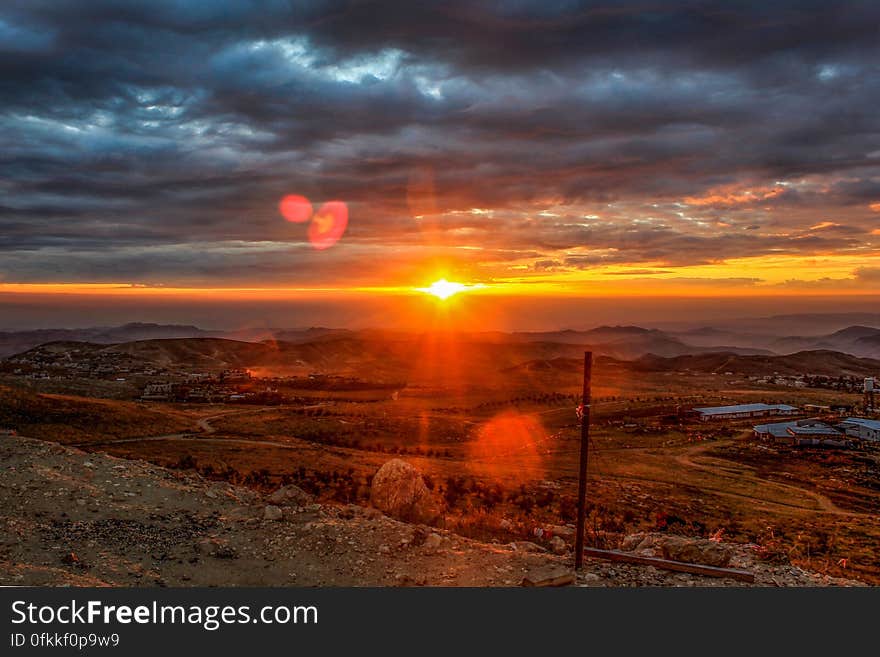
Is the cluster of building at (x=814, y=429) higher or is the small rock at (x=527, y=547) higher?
the small rock at (x=527, y=547)

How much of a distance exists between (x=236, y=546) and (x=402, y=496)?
7.00m

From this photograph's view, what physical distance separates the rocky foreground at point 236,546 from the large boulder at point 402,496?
3.00 meters

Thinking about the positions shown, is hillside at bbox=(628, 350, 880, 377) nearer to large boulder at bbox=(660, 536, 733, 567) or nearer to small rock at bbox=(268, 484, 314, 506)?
large boulder at bbox=(660, 536, 733, 567)

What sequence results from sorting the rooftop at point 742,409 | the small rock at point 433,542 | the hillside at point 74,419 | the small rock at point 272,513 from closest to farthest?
the small rock at point 433,542
the small rock at point 272,513
the hillside at point 74,419
the rooftop at point 742,409

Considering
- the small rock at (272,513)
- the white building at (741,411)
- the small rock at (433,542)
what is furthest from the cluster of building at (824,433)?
the small rock at (272,513)

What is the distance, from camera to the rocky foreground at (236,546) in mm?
12234

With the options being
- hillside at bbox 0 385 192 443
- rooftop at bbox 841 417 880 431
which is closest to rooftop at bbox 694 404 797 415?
rooftop at bbox 841 417 880 431

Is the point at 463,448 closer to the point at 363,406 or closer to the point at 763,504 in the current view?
the point at 763,504

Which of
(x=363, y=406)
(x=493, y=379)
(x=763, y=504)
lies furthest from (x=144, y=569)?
(x=493, y=379)

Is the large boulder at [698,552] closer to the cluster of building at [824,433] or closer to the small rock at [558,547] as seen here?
the small rock at [558,547]

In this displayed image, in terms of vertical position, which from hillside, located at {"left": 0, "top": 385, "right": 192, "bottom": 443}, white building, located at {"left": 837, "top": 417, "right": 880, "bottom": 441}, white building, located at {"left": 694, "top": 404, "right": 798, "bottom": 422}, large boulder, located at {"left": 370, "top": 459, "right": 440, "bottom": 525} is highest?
large boulder, located at {"left": 370, "top": 459, "right": 440, "bottom": 525}

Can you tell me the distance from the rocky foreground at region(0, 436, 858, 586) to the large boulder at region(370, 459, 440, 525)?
3.00 metres

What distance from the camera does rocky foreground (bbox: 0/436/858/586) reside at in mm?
12234

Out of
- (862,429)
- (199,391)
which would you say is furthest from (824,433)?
(199,391)
